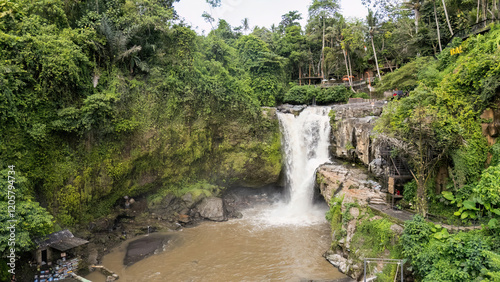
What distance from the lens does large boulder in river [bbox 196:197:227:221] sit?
18297 millimetres

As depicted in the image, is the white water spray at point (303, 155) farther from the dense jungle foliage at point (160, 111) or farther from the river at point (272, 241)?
the dense jungle foliage at point (160, 111)

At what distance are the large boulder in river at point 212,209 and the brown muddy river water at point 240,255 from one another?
58 centimetres

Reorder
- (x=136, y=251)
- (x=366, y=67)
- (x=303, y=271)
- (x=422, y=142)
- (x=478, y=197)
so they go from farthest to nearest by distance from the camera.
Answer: (x=366, y=67) < (x=136, y=251) < (x=303, y=271) < (x=422, y=142) < (x=478, y=197)

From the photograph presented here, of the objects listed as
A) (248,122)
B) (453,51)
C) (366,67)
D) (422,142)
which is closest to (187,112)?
(248,122)

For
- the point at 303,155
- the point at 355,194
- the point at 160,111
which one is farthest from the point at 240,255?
the point at 160,111

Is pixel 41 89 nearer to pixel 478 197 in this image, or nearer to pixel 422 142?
pixel 422 142

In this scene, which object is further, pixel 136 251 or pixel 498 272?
pixel 136 251

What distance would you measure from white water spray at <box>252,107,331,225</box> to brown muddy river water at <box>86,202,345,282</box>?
1.38m

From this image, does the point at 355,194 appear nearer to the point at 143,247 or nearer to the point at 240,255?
the point at 240,255

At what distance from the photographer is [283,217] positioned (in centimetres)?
1827

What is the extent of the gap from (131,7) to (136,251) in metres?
15.9

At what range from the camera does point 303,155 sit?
2119cm

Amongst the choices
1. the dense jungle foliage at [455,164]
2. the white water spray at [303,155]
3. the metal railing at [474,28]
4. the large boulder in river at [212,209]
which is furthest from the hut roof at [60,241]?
the metal railing at [474,28]

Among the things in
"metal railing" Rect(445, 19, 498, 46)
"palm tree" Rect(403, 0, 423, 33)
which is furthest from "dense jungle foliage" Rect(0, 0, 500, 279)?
"metal railing" Rect(445, 19, 498, 46)
